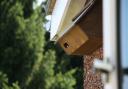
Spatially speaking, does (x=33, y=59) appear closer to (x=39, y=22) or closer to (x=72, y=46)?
(x=39, y=22)

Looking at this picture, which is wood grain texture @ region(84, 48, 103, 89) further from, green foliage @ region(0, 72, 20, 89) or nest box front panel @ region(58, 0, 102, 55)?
green foliage @ region(0, 72, 20, 89)

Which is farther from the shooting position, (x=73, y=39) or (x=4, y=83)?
(x=4, y=83)

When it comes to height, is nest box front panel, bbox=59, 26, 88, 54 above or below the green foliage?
above

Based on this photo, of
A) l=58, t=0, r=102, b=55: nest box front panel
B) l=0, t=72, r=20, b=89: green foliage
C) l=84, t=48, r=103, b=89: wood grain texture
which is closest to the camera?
l=58, t=0, r=102, b=55: nest box front panel

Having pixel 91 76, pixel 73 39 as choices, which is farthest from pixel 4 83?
pixel 73 39

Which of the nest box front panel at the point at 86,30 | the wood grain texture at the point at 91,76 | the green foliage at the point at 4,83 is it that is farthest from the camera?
the green foliage at the point at 4,83

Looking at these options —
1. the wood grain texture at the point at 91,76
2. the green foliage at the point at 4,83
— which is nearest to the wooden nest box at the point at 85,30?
the wood grain texture at the point at 91,76

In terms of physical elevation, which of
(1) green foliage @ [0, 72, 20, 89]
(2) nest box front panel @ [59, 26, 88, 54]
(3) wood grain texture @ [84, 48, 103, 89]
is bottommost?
(1) green foliage @ [0, 72, 20, 89]

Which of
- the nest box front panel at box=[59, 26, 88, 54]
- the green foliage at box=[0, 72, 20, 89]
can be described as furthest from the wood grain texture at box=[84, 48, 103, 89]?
the green foliage at box=[0, 72, 20, 89]

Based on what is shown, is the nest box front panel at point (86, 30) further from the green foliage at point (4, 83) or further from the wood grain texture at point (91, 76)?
the green foliage at point (4, 83)

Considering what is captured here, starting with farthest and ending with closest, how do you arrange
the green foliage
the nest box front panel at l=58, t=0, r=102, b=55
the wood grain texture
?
the green foliage → the wood grain texture → the nest box front panel at l=58, t=0, r=102, b=55

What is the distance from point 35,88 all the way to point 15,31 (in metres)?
1.76

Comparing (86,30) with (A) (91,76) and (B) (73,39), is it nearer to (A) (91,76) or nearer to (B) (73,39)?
(B) (73,39)

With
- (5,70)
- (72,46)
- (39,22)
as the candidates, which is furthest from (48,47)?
(72,46)
